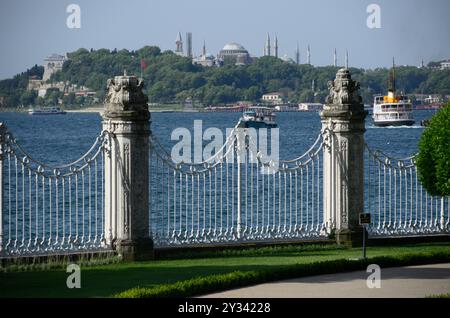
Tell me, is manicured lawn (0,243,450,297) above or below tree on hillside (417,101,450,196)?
below

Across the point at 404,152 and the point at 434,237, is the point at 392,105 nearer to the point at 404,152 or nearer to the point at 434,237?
the point at 404,152

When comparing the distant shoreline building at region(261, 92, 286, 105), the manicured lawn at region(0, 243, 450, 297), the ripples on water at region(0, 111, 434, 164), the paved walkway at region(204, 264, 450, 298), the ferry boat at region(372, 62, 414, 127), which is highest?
the distant shoreline building at region(261, 92, 286, 105)

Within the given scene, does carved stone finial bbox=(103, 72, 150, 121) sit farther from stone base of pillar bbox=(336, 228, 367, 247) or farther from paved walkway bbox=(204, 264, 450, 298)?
stone base of pillar bbox=(336, 228, 367, 247)

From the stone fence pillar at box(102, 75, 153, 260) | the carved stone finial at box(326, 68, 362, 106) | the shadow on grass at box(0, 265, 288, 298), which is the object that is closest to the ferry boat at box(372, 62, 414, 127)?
the carved stone finial at box(326, 68, 362, 106)

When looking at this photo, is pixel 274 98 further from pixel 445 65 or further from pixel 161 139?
pixel 161 139

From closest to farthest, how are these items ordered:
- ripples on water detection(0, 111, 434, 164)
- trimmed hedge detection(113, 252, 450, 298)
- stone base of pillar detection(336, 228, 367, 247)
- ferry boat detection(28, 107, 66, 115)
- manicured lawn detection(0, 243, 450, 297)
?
trimmed hedge detection(113, 252, 450, 298) → manicured lawn detection(0, 243, 450, 297) → stone base of pillar detection(336, 228, 367, 247) → ripples on water detection(0, 111, 434, 164) → ferry boat detection(28, 107, 66, 115)

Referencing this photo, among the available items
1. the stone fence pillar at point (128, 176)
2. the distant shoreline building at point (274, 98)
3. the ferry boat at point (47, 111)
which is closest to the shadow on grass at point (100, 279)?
the stone fence pillar at point (128, 176)

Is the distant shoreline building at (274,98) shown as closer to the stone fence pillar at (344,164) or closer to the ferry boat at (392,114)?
the ferry boat at (392,114)
